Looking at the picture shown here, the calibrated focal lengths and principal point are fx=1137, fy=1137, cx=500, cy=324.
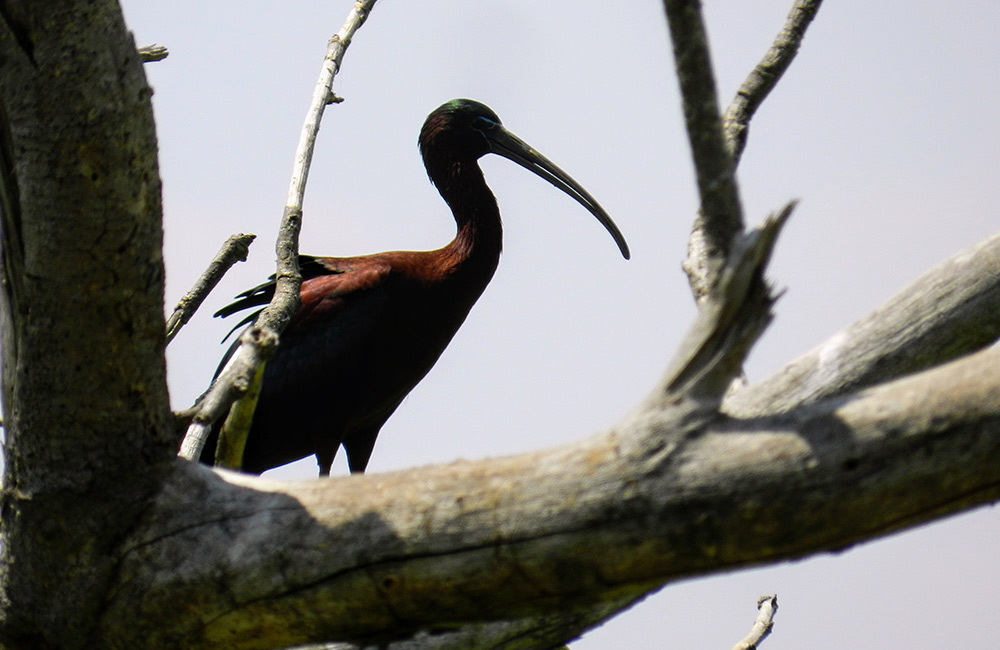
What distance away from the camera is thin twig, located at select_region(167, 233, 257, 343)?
3.80 m

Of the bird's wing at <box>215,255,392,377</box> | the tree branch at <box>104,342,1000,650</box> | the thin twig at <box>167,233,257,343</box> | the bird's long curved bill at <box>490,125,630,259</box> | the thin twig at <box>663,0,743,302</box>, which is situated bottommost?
the tree branch at <box>104,342,1000,650</box>

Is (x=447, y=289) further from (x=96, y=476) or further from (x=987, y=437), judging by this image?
(x=987, y=437)

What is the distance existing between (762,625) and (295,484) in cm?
205

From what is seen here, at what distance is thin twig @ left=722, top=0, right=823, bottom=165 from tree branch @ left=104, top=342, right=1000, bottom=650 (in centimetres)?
161

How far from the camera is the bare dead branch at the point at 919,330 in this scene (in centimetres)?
283

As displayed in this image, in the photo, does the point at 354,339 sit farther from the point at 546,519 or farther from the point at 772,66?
the point at 546,519

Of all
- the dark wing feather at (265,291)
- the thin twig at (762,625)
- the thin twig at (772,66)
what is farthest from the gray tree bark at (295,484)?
the dark wing feather at (265,291)

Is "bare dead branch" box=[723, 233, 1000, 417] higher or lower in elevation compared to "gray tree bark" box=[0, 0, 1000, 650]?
higher

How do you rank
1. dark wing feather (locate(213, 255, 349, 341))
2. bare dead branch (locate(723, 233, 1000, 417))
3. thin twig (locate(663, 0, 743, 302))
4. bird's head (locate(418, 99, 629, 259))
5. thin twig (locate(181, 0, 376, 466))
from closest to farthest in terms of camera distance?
thin twig (locate(663, 0, 743, 302))
bare dead branch (locate(723, 233, 1000, 417))
thin twig (locate(181, 0, 376, 466))
dark wing feather (locate(213, 255, 349, 341))
bird's head (locate(418, 99, 629, 259))

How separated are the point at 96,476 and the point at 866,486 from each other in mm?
1428

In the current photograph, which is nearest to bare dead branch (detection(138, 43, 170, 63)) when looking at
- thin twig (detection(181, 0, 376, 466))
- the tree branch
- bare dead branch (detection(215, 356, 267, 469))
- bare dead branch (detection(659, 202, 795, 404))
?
thin twig (detection(181, 0, 376, 466))

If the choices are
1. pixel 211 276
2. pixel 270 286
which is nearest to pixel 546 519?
pixel 211 276

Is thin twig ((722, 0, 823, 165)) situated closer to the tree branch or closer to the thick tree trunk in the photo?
the tree branch

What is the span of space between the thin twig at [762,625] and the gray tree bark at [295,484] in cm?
178
